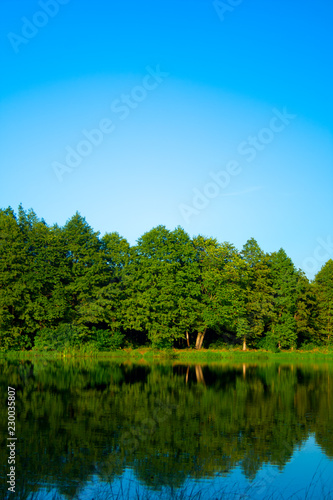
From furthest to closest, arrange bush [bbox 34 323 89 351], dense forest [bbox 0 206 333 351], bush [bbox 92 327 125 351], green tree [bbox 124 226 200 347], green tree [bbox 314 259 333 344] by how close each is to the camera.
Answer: green tree [bbox 314 259 333 344] → green tree [bbox 124 226 200 347] → bush [bbox 92 327 125 351] → dense forest [bbox 0 206 333 351] → bush [bbox 34 323 89 351]

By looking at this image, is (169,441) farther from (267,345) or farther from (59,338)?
(267,345)

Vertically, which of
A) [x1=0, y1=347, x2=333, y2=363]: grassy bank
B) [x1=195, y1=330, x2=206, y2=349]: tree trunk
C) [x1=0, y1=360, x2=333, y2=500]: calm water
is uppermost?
[x1=195, y1=330, x2=206, y2=349]: tree trunk

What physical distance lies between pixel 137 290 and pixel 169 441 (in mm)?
46655

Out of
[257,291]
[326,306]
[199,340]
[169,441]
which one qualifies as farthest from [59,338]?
[326,306]

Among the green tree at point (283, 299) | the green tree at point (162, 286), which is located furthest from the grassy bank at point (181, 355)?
the green tree at point (283, 299)

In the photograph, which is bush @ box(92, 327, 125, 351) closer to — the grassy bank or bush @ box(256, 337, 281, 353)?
the grassy bank

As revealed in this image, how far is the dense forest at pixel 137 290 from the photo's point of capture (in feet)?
188

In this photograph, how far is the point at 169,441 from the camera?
17219 mm

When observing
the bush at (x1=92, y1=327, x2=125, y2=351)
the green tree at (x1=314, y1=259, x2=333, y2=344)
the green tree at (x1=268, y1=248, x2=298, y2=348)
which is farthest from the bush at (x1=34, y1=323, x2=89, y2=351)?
the green tree at (x1=314, y1=259, x2=333, y2=344)

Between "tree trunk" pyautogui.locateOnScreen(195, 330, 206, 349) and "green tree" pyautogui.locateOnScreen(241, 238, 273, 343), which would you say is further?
"green tree" pyautogui.locateOnScreen(241, 238, 273, 343)

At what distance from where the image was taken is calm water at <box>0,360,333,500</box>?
12703 mm

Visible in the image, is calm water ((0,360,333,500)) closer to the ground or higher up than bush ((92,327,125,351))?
closer to the ground

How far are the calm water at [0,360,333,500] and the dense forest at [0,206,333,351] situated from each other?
84.8ft

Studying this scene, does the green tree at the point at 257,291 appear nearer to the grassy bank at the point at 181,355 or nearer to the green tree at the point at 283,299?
the green tree at the point at 283,299
